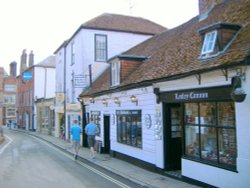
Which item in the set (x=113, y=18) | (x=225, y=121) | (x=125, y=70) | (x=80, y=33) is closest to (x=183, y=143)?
(x=225, y=121)

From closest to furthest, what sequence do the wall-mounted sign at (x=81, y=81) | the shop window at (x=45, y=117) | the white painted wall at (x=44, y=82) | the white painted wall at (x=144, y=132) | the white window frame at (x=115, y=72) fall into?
the white painted wall at (x=144, y=132)
the white window frame at (x=115, y=72)
the wall-mounted sign at (x=81, y=81)
the shop window at (x=45, y=117)
the white painted wall at (x=44, y=82)

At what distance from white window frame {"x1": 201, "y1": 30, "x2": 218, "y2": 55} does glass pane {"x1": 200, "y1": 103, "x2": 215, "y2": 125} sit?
1.60m

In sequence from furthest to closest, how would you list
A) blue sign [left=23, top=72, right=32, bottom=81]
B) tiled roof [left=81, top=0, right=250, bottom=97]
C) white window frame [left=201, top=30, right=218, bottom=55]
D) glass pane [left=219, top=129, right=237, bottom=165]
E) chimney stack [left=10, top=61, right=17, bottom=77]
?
chimney stack [left=10, top=61, right=17, bottom=77]
blue sign [left=23, top=72, right=32, bottom=81]
white window frame [left=201, top=30, right=218, bottom=55]
tiled roof [left=81, top=0, right=250, bottom=97]
glass pane [left=219, top=129, right=237, bottom=165]

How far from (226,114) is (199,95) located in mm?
1087

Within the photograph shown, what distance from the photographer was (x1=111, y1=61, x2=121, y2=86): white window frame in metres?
17.7

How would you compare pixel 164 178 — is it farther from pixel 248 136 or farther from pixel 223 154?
pixel 248 136

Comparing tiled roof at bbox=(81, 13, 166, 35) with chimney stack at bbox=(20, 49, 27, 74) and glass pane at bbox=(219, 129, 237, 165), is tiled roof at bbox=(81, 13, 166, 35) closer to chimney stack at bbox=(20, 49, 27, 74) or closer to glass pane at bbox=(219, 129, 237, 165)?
glass pane at bbox=(219, 129, 237, 165)

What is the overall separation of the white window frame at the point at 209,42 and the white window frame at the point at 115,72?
7005mm

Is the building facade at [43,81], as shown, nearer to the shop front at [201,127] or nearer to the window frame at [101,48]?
the window frame at [101,48]

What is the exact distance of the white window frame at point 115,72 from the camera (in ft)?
58.0

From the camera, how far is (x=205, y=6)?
15797 mm

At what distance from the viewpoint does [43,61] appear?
169ft

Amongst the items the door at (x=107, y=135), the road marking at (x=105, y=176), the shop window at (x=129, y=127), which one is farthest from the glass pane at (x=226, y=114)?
the door at (x=107, y=135)

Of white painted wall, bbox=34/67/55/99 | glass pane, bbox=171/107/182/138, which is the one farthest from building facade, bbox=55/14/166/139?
white painted wall, bbox=34/67/55/99
